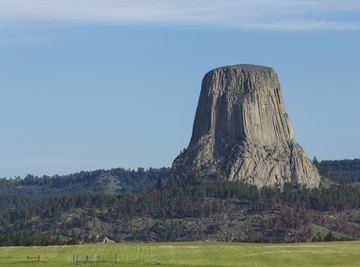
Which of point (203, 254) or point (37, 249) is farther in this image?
point (37, 249)

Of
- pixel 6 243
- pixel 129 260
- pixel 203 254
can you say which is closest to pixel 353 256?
pixel 203 254

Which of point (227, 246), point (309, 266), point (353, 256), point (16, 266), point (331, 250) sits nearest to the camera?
point (16, 266)

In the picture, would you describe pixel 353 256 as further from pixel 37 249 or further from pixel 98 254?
pixel 37 249

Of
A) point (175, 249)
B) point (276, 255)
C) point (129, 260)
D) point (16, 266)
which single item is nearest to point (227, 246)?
point (175, 249)

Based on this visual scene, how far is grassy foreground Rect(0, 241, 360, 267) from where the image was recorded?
128 m

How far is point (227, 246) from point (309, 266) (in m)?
41.1

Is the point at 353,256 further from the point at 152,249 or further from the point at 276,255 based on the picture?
the point at 152,249

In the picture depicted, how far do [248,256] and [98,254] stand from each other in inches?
860

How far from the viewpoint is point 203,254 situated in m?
146

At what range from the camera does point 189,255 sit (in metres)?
143

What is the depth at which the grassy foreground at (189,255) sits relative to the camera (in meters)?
128

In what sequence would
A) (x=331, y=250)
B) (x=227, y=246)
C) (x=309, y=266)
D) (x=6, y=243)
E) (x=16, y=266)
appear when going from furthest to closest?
1. (x=6, y=243)
2. (x=227, y=246)
3. (x=331, y=250)
4. (x=309, y=266)
5. (x=16, y=266)

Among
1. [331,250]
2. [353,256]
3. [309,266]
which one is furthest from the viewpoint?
[331,250]

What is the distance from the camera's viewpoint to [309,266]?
127 metres
